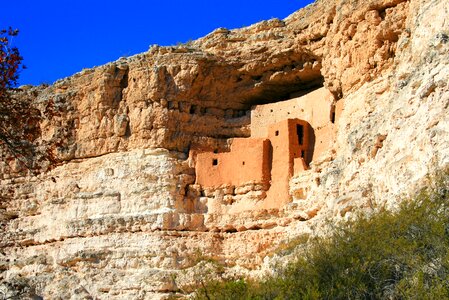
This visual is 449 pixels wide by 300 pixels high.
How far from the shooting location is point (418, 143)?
15.6 meters

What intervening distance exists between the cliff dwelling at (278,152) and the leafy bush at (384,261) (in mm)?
10339

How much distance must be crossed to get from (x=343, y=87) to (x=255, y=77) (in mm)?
5109

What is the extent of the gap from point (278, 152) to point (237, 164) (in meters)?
1.48

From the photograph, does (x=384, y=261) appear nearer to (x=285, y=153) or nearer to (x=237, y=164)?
(x=285, y=153)

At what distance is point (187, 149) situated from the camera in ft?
89.4

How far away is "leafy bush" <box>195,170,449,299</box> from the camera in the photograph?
1144 cm

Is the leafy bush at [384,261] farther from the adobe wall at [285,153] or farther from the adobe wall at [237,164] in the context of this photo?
the adobe wall at [237,164]

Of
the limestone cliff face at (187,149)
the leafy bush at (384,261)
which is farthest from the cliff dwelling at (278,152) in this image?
the leafy bush at (384,261)

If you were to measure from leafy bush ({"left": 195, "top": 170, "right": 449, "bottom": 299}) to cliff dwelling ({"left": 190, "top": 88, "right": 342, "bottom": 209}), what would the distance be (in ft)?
33.9

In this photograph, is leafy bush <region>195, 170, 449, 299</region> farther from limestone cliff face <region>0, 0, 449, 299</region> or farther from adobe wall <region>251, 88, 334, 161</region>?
adobe wall <region>251, 88, 334, 161</region>

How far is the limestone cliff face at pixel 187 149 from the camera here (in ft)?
70.6

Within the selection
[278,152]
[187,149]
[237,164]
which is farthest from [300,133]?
[187,149]

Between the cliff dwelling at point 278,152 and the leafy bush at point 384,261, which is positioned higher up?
the cliff dwelling at point 278,152

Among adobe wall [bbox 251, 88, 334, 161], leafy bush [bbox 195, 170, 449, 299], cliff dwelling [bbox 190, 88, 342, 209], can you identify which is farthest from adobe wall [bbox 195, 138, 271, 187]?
leafy bush [bbox 195, 170, 449, 299]
